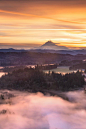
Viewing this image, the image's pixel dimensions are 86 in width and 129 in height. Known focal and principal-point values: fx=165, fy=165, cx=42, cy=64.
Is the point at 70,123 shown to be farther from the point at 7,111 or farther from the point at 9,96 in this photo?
the point at 9,96

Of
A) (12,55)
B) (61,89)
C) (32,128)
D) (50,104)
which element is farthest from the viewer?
(12,55)

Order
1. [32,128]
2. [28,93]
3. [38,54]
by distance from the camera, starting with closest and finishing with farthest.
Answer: [32,128] → [28,93] → [38,54]

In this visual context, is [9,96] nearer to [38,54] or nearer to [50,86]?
[50,86]

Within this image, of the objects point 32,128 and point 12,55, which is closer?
point 32,128

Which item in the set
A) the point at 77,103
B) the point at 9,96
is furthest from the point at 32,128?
the point at 9,96

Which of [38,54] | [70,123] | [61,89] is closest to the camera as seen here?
[70,123]

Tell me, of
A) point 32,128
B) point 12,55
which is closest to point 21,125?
point 32,128

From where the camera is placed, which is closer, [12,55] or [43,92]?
[43,92]

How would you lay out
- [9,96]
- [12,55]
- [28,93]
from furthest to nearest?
[12,55] → [28,93] → [9,96]
